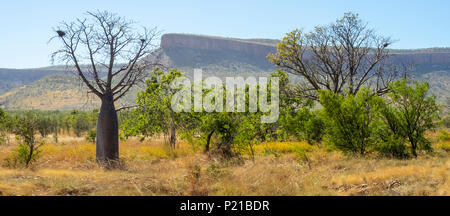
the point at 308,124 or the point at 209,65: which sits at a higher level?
the point at 209,65

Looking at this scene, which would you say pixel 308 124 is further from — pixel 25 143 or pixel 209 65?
pixel 209 65

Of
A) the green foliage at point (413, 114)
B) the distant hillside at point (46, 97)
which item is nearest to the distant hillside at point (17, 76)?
the distant hillside at point (46, 97)

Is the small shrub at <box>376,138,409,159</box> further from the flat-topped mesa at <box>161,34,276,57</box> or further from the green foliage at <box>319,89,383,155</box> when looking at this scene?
the flat-topped mesa at <box>161,34,276,57</box>

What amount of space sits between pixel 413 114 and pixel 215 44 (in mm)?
83279

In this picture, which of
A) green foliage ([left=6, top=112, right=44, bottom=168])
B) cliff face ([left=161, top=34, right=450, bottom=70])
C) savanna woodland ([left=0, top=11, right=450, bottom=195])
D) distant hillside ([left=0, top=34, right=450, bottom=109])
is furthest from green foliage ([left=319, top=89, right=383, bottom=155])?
cliff face ([left=161, top=34, right=450, bottom=70])

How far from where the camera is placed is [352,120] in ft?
31.6

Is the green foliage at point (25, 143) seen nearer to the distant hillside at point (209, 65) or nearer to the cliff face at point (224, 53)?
the distant hillside at point (209, 65)

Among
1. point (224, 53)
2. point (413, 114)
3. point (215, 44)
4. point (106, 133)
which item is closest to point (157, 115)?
point (106, 133)

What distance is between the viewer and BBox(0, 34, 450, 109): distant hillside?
6247cm

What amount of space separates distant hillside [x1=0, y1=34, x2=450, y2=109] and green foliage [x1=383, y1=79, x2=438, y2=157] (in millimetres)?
43662

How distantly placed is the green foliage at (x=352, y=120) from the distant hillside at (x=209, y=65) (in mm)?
44088

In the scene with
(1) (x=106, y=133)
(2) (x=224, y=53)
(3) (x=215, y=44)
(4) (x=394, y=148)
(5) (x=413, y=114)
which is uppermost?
(3) (x=215, y=44)

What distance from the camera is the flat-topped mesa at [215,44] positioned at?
89.2 m
